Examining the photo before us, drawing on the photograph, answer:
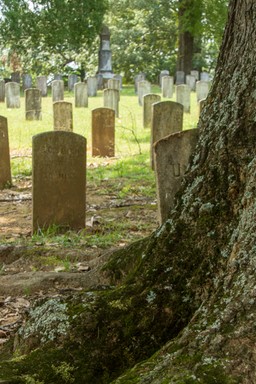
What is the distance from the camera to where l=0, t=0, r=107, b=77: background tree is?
1441 inches

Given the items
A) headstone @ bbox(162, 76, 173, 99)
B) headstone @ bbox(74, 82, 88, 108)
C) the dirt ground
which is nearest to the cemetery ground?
the dirt ground

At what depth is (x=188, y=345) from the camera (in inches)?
95.5

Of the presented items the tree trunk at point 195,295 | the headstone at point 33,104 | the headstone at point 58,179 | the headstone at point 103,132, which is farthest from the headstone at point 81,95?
the tree trunk at point 195,295

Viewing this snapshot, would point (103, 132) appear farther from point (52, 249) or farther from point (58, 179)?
point (52, 249)

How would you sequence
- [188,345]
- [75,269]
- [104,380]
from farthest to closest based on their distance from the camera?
[75,269], [104,380], [188,345]

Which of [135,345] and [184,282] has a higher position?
[184,282]

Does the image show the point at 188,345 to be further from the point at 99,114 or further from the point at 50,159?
the point at 99,114

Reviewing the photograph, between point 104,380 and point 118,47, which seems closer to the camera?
point 104,380

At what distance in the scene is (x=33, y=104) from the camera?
18719mm

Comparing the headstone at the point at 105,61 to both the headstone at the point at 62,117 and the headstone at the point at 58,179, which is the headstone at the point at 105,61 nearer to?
the headstone at the point at 62,117

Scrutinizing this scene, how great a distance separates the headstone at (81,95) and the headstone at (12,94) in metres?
2.04

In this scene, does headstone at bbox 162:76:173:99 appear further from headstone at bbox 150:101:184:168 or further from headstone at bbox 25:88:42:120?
headstone at bbox 150:101:184:168

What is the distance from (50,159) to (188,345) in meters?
4.83

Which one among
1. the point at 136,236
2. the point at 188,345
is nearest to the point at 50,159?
the point at 136,236
